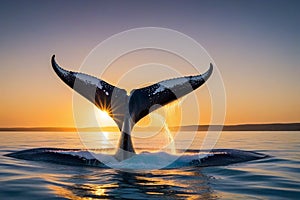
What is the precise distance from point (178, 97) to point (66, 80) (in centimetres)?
278

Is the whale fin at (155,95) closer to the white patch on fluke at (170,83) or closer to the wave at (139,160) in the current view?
the white patch on fluke at (170,83)

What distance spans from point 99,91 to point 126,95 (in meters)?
0.73

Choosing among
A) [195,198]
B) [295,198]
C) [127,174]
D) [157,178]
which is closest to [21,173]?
[127,174]

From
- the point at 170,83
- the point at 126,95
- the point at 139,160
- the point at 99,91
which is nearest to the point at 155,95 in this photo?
the point at 170,83

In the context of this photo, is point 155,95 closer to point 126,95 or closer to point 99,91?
point 126,95

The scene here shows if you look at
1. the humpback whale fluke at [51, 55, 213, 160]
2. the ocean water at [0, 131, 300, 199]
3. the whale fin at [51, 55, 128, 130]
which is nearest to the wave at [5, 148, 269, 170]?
the ocean water at [0, 131, 300, 199]

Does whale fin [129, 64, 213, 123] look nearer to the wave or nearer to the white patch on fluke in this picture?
the white patch on fluke

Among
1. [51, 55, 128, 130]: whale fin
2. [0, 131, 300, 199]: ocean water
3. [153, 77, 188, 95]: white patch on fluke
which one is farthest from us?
[153, 77, 188, 95]: white patch on fluke

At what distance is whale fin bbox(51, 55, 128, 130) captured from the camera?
334 inches

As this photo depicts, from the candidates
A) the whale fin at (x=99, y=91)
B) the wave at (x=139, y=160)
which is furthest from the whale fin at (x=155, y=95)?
the wave at (x=139, y=160)

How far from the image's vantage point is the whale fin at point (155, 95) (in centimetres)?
874

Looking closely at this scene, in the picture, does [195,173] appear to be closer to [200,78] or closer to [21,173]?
[200,78]

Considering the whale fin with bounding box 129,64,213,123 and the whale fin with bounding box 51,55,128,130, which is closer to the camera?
the whale fin with bounding box 51,55,128,130

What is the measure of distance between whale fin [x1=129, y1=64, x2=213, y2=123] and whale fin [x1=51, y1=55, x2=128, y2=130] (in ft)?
0.93
